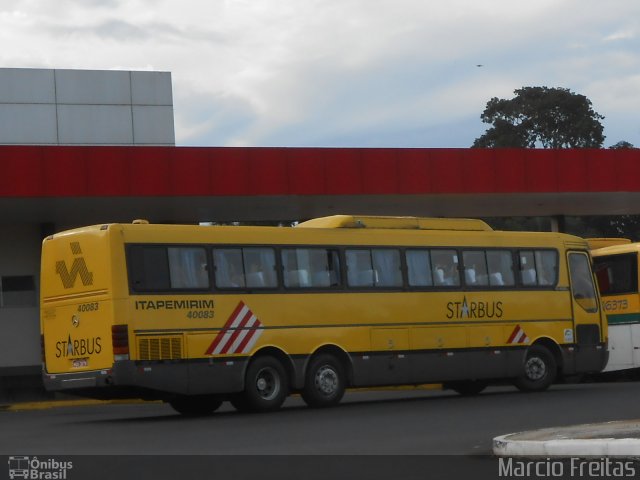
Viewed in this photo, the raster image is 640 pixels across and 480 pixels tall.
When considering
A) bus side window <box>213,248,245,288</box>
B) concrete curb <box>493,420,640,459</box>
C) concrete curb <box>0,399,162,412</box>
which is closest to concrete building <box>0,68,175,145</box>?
concrete curb <box>0,399,162,412</box>

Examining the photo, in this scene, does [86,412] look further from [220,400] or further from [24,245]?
[24,245]

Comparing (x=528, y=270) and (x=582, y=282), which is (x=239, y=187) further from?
(x=582, y=282)

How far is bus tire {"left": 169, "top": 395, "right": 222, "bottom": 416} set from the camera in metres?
21.2

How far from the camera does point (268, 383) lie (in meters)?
20.5

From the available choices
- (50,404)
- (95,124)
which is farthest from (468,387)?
(95,124)

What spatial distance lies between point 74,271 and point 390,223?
18.9ft

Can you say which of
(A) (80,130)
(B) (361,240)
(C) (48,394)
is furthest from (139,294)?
(A) (80,130)

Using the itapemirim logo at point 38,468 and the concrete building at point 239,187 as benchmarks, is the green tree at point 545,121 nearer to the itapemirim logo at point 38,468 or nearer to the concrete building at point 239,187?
the concrete building at point 239,187

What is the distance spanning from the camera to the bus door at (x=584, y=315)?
24.9 m

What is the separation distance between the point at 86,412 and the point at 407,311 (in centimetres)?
665

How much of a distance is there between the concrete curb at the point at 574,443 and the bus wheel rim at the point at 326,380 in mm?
8055

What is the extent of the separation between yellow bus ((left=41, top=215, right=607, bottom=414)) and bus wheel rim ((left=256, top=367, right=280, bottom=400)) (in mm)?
35

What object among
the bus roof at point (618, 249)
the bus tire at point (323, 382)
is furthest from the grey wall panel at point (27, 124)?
the bus tire at point (323, 382)

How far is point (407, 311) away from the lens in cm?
2244
